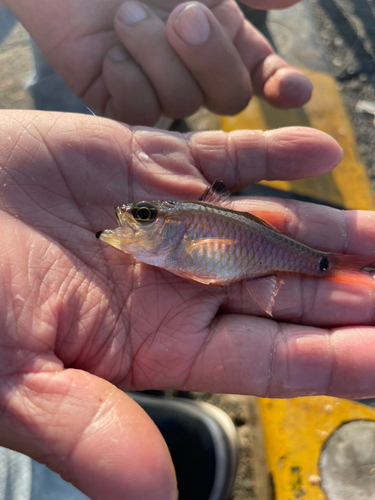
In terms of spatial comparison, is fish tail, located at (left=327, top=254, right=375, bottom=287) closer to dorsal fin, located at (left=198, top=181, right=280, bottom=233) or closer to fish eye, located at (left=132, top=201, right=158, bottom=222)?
dorsal fin, located at (left=198, top=181, right=280, bottom=233)

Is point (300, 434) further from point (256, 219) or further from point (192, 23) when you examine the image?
point (192, 23)

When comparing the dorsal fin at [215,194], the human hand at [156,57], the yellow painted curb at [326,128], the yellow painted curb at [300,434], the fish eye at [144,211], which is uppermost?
the human hand at [156,57]

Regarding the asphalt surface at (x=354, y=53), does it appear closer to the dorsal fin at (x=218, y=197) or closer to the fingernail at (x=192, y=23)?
the dorsal fin at (x=218, y=197)

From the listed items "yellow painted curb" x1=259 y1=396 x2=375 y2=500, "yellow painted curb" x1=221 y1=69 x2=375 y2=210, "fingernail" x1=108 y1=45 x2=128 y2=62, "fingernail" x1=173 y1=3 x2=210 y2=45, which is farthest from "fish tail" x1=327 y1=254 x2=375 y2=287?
"fingernail" x1=108 y1=45 x2=128 y2=62

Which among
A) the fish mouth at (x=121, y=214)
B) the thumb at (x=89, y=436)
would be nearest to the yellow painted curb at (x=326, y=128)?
the fish mouth at (x=121, y=214)

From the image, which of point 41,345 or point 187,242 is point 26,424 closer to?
point 41,345

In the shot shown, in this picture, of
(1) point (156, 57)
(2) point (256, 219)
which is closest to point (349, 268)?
(2) point (256, 219)

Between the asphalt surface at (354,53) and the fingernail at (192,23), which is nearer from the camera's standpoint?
the fingernail at (192,23)

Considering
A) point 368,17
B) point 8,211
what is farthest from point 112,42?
point 368,17
